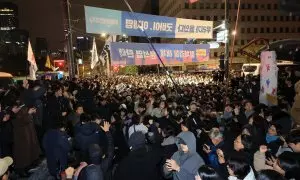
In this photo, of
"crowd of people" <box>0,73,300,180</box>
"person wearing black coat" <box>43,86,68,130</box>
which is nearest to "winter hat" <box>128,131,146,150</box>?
"crowd of people" <box>0,73,300,180</box>

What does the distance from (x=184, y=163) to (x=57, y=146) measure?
11.9 feet

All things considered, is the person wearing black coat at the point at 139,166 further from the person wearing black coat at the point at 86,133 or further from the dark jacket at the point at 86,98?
the dark jacket at the point at 86,98

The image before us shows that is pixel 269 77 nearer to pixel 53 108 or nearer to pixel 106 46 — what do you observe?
pixel 53 108

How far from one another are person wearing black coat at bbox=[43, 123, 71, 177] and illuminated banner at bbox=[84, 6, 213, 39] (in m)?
3.26

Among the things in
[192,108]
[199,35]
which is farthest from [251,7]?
[192,108]

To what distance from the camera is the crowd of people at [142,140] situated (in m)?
4.82

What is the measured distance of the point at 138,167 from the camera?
4.90 m

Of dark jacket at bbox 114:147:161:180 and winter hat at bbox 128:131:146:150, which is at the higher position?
winter hat at bbox 128:131:146:150

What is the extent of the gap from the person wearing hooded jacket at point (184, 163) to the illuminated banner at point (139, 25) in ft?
14.4

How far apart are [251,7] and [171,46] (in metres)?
81.5

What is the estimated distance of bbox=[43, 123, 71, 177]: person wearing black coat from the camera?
746cm

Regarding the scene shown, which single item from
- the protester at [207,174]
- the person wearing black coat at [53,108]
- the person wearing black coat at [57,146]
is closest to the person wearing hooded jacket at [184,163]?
the protester at [207,174]

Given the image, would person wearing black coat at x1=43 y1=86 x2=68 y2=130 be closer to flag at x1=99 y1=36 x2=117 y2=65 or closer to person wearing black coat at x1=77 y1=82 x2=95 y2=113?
person wearing black coat at x1=77 y1=82 x2=95 y2=113

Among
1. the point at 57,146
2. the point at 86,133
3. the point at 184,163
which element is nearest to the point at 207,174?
the point at 184,163
